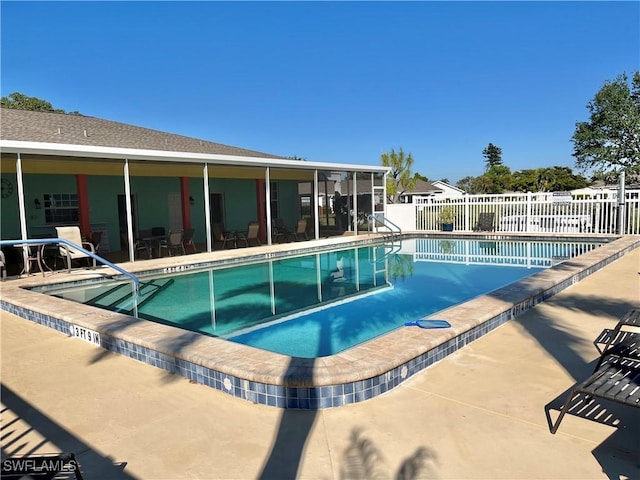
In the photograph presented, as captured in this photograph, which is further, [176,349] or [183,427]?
[176,349]

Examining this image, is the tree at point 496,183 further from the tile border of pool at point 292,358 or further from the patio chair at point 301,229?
the tile border of pool at point 292,358

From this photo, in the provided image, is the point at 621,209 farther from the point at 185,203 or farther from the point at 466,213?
the point at 185,203

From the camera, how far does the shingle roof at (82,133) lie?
1107cm

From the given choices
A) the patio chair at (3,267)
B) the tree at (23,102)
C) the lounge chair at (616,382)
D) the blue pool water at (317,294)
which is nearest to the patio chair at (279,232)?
the blue pool water at (317,294)

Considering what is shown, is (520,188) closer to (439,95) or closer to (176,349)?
(439,95)

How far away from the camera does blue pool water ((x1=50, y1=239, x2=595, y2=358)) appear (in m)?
6.30

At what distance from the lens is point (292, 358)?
3.65 m

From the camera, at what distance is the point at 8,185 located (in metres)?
12.1

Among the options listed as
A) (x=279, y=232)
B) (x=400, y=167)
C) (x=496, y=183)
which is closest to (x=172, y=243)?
(x=279, y=232)

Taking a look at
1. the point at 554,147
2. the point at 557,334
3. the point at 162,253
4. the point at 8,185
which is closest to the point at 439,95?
the point at 554,147

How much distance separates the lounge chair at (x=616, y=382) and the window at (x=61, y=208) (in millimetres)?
14080

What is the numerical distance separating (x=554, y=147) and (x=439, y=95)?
1257cm

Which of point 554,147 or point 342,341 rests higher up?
point 554,147

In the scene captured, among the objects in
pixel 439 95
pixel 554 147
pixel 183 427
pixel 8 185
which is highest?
pixel 439 95
